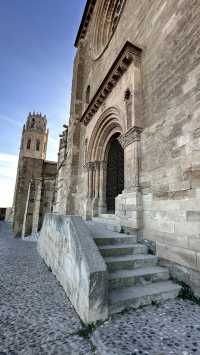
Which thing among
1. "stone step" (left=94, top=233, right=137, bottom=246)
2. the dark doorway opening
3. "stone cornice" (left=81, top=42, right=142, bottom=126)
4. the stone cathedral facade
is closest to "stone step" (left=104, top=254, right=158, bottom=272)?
the stone cathedral facade

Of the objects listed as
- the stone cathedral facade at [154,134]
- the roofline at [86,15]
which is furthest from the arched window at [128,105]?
the roofline at [86,15]

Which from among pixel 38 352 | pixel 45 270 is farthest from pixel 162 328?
pixel 45 270

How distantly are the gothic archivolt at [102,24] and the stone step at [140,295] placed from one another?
8.25 meters

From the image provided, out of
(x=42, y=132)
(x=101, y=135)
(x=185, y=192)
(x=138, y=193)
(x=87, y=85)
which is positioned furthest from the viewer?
(x=42, y=132)

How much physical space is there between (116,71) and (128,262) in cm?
475

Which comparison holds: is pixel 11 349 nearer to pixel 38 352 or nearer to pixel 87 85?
pixel 38 352

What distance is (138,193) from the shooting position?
365 cm

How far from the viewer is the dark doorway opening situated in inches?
245

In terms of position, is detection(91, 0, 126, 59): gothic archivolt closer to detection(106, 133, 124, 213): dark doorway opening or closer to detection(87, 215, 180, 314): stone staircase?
detection(106, 133, 124, 213): dark doorway opening

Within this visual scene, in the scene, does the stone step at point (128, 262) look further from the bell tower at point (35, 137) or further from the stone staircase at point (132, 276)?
the bell tower at point (35, 137)

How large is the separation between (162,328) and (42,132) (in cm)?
3883

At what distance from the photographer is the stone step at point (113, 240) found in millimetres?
3127

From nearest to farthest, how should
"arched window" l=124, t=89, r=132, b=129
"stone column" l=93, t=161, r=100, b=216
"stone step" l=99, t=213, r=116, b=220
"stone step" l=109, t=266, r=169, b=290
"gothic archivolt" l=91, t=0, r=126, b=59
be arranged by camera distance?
"stone step" l=109, t=266, r=169, b=290 → "arched window" l=124, t=89, r=132, b=129 → "stone step" l=99, t=213, r=116, b=220 → "stone column" l=93, t=161, r=100, b=216 → "gothic archivolt" l=91, t=0, r=126, b=59

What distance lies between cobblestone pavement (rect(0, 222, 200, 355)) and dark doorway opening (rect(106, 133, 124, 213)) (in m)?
3.98
